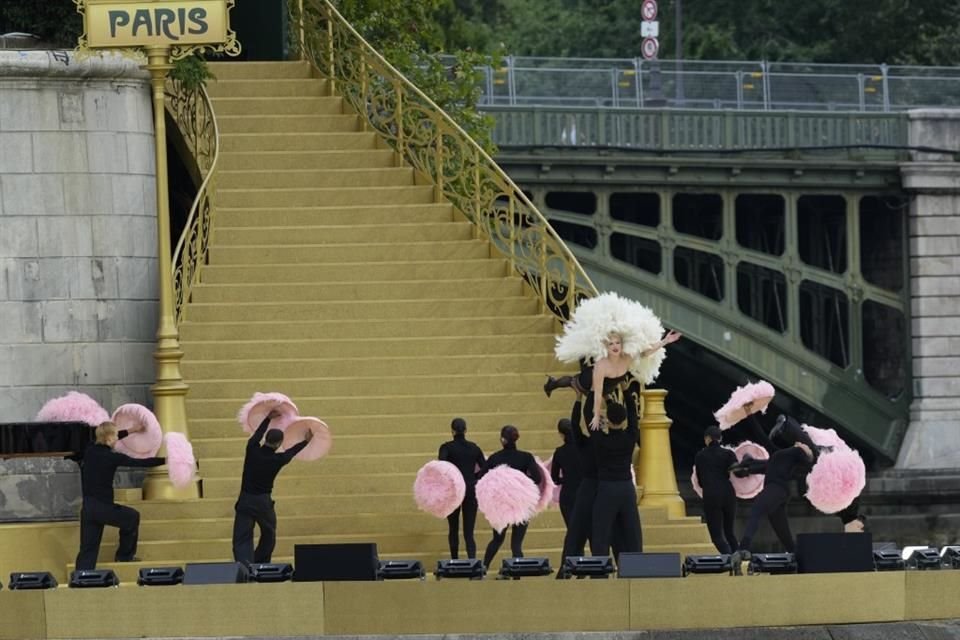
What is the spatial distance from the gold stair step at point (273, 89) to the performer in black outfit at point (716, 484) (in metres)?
6.52

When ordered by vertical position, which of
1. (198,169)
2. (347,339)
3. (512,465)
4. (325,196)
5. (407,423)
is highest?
(198,169)

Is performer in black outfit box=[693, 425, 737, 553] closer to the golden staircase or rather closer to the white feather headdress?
the golden staircase

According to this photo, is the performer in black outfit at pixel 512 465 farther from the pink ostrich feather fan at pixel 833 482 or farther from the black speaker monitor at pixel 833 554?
the black speaker monitor at pixel 833 554

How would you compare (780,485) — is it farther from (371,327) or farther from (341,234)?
(341,234)

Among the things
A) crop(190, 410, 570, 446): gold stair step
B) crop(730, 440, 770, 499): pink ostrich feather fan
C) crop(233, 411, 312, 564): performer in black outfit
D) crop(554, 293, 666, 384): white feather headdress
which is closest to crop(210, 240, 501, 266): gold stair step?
crop(190, 410, 570, 446): gold stair step

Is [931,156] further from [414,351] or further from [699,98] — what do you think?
[414,351]

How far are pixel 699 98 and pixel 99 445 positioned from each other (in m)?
21.0

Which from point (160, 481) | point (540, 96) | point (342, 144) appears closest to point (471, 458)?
point (160, 481)

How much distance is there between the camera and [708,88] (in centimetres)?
4462

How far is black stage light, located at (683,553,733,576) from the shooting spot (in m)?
22.4

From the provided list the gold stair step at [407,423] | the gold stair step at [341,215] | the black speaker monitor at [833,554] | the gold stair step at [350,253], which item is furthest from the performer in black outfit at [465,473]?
the gold stair step at [341,215]

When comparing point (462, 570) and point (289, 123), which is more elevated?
point (289, 123)

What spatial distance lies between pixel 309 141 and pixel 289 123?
0.39m

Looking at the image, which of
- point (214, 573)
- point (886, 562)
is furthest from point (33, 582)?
point (886, 562)
